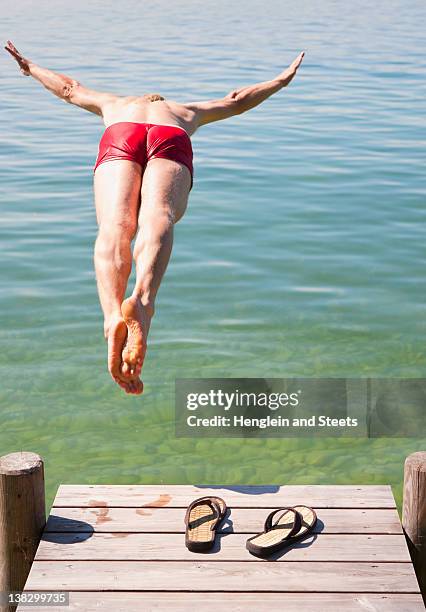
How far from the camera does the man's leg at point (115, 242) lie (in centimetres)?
627

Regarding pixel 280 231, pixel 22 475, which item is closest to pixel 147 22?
pixel 280 231

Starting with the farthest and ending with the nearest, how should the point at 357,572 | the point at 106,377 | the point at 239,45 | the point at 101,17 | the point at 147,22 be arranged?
the point at 101,17 < the point at 147,22 < the point at 239,45 < the point at 106,377 < the point at 357,572

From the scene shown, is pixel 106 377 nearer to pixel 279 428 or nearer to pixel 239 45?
pixel 279 428

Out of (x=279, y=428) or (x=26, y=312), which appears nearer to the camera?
(x=279, y=428)

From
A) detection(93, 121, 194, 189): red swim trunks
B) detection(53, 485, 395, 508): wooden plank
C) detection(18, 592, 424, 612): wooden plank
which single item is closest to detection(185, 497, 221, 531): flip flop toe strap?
detection(53, 485, 395, 508): wooden plank

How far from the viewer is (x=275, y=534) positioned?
21.7ft

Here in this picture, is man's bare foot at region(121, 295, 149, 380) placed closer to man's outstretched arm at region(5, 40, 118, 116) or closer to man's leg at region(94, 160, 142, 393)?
man's leg at region(94, 160, 142, 393)

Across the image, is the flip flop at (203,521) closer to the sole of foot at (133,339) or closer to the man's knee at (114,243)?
the sole of foot at (133,339)

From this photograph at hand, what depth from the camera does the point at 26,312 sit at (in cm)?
1350

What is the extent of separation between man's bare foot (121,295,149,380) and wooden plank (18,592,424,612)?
Answer: 124cm

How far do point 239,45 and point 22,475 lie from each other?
30085 millimetres

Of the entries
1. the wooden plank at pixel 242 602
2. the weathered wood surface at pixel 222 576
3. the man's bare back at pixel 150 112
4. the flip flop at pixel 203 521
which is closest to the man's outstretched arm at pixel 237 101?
the man's bare back at pixel 150 112

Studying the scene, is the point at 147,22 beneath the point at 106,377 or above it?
above

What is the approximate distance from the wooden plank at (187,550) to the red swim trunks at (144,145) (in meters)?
2.41
